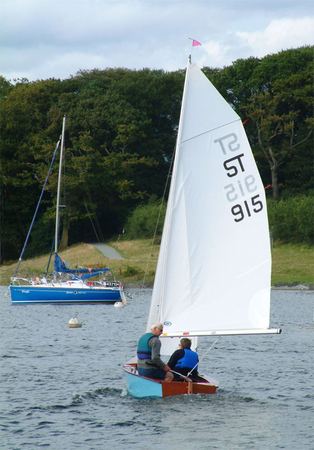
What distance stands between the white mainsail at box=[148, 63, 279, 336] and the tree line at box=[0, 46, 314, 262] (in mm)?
68926

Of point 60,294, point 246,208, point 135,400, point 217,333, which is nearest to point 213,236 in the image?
point 246,208

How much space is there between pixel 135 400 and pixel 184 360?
7.18 feet

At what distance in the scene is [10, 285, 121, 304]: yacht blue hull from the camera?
68.9m

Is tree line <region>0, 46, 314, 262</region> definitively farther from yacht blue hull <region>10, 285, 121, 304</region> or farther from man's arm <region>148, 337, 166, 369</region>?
man's arm <region>148, 337, 166, 369</region>

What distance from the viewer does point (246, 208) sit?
89.0 feet

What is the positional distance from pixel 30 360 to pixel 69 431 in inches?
567

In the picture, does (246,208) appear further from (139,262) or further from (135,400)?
(139,262)

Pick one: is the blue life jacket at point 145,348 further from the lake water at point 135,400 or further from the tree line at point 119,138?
the tree line at point 119,138

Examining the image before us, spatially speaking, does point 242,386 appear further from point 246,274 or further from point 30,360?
point 30,360

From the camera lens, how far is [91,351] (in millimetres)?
42094

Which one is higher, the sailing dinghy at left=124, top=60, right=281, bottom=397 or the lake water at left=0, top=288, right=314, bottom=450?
the sailing dinghy at left=124, top=60, right=281, bottom=397

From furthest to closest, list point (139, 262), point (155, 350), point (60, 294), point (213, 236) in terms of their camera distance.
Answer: point (139, 262) → point (60, 294) → point (213, 236) → point (155, 350)

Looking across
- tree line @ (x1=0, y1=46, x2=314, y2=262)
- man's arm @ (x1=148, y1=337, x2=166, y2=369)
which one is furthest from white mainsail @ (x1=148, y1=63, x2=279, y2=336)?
tree line @ (x1=0, y1=46, x2=314, y2=262)

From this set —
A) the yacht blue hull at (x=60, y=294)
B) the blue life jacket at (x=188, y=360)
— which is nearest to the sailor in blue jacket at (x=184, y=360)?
the blue life jacket at (x=188, y=360)
